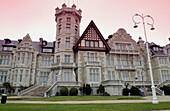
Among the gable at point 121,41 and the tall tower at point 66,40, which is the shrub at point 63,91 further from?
the gable at point 121,41

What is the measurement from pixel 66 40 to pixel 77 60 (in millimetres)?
5857

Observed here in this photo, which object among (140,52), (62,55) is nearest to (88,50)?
(62,55)

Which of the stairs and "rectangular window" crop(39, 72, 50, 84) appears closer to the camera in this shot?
the stairs

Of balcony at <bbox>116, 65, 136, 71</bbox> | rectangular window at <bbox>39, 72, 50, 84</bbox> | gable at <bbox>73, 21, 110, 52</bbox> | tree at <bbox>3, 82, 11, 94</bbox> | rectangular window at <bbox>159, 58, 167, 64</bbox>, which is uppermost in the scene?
gable at <bbox>73, 21, 110, 52</bbox>

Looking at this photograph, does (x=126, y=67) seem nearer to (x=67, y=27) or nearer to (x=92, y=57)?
(x=92, y=57)

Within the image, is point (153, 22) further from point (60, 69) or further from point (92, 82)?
point (60, 69)

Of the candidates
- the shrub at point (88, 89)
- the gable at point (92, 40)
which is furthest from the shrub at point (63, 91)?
the gable at point (92, 40)

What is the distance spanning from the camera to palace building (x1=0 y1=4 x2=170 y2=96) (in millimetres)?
28984

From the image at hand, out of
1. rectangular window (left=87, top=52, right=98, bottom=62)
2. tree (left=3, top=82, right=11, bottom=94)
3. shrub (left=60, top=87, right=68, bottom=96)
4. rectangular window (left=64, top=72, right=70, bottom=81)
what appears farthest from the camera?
rectangular window (left=87, top=52, right=98, bottom=62)

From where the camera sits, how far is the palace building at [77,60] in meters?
29.0

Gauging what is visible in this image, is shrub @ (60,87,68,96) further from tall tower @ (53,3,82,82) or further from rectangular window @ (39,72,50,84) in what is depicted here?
rectangular window @ (39,72,50,84)

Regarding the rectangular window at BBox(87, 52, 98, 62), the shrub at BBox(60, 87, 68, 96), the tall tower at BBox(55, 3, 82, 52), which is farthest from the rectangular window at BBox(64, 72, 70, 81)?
the tall tower at BBox(55, 3, 82, 52)

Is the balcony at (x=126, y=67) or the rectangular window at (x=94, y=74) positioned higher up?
the balcony at (x=126, y=67)

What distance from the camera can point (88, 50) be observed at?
102 ft
